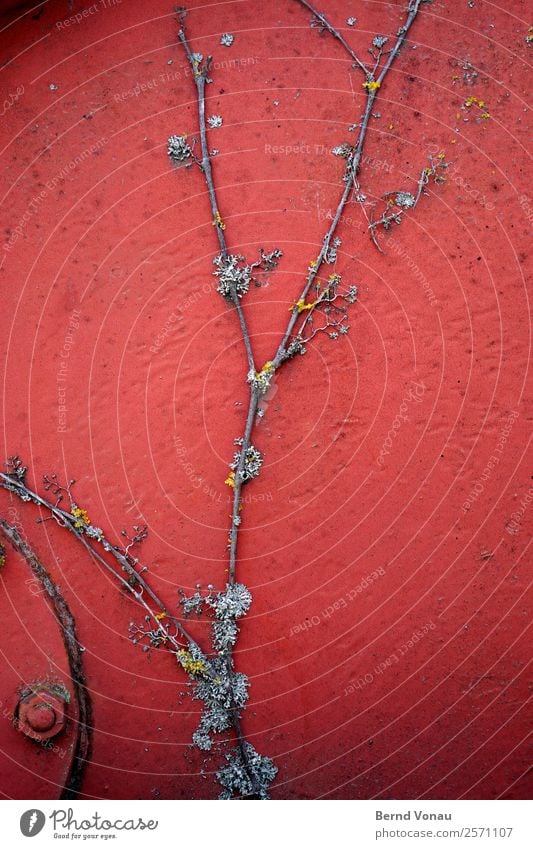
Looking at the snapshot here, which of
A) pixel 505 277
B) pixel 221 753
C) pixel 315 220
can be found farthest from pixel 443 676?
pixel 315 220

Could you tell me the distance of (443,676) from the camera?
750cm

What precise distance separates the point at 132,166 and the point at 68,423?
261cm

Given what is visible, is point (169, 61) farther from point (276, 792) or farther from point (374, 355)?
point (276, 792)
